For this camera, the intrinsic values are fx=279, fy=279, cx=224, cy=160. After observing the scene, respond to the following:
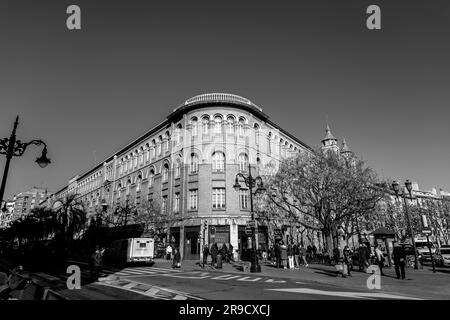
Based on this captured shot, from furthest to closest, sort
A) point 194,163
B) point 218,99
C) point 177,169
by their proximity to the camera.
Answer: point 177,169
point 218,99
point 194,163

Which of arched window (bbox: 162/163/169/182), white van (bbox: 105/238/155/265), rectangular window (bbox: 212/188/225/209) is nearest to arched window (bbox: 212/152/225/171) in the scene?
rectangular window (bbox: 212/188/225/209)

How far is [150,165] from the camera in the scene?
41719 mm

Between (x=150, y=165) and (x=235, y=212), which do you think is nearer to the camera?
(x=235, y=212)

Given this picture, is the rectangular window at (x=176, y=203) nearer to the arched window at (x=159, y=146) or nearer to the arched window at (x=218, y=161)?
the arched window at (x=218, y=161)

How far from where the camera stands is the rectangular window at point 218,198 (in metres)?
32.7

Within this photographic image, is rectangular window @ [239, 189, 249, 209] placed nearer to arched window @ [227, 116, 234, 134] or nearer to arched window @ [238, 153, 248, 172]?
arched window @ [238, 153, 248, 172]

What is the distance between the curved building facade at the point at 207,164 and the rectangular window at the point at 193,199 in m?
0.12

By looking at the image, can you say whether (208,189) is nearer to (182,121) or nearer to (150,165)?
(182,121)

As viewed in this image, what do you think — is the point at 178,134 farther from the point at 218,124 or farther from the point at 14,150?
the point at 14,150

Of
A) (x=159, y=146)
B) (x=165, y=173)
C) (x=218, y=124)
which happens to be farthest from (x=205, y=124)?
(x=159, y=146)

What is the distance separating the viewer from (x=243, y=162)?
34.8m

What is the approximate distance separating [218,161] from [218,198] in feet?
14.9

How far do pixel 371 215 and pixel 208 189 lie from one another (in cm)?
1777
